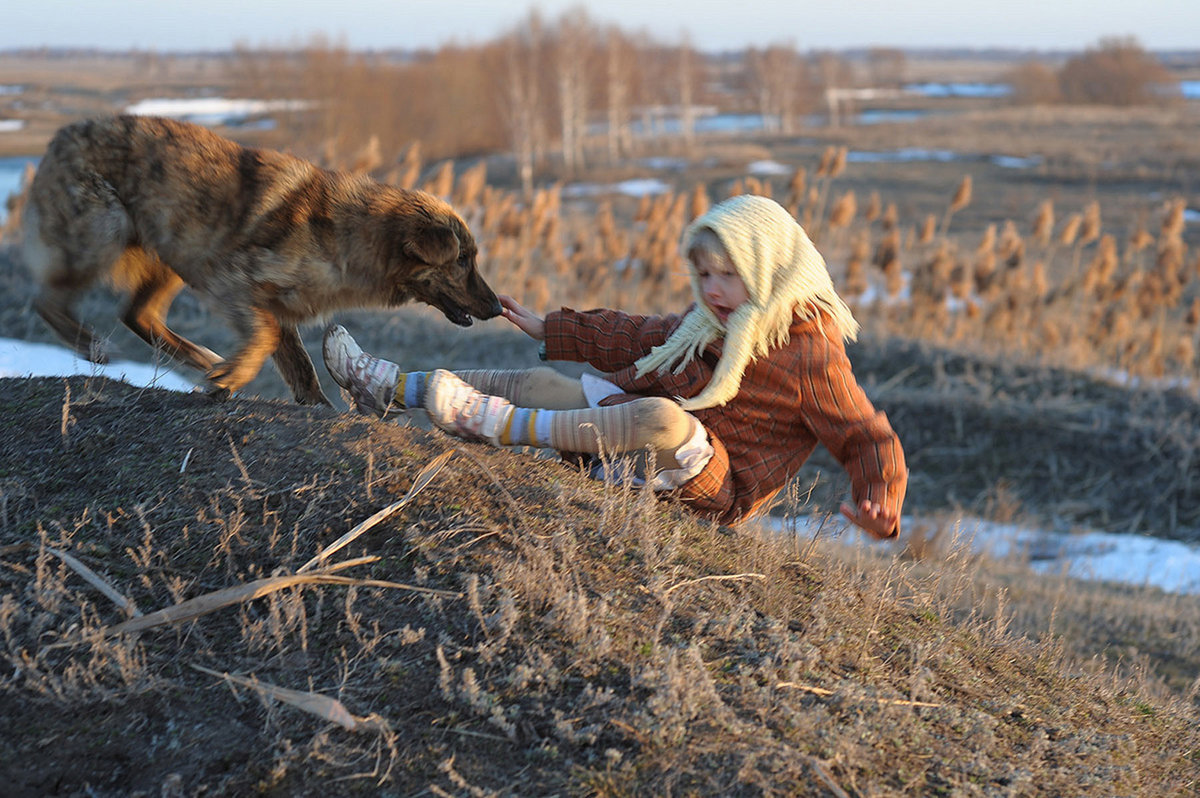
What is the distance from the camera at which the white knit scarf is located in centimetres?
338

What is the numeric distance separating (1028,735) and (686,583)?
0.99 m

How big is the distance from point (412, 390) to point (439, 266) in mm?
799

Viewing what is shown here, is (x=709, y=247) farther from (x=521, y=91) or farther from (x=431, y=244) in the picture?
(x=521, y=91)

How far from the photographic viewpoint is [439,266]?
4.19m

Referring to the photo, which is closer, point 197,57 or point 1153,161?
point 1153,161

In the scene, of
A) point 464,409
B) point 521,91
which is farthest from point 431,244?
A: point 521,91

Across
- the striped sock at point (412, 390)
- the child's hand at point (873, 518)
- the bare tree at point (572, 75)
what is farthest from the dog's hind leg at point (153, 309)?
the bare tree at point (572, 75)

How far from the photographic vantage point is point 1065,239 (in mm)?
10836

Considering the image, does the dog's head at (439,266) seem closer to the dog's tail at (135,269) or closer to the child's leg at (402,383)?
the child's leg at (402,383)

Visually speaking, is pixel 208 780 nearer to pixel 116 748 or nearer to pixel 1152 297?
pixel 116 748

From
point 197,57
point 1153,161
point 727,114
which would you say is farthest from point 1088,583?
point 197,57

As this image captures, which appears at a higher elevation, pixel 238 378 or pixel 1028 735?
pixel 238 378

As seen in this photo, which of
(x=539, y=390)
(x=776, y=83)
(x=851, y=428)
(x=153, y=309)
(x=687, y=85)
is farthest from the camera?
(x=776, y=83)

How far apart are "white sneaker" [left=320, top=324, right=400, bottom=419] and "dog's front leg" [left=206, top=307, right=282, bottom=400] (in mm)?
261
